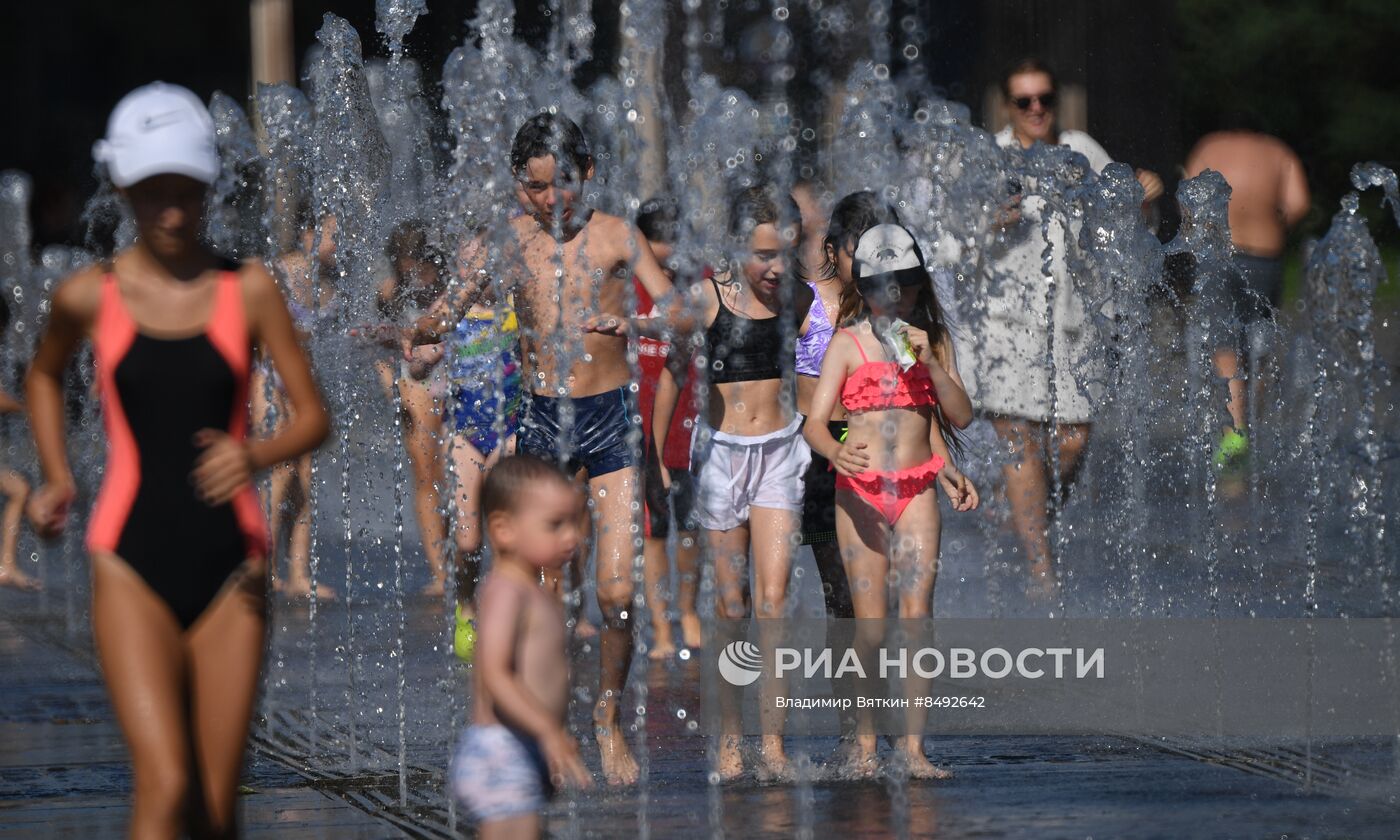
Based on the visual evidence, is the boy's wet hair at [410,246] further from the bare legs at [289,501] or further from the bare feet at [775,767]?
the bare feet at [775,767]

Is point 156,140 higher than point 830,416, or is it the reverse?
point 156,140

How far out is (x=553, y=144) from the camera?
6.16m

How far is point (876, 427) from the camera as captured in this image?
611 centimetres

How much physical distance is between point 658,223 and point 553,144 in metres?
1.73

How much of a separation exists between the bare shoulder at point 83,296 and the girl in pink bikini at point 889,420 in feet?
7.93

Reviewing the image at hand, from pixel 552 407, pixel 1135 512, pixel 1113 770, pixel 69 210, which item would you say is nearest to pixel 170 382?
pixel 552 407

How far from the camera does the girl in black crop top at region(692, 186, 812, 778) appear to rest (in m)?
6.18

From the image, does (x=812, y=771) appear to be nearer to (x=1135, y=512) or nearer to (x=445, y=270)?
(x=445, y=270)

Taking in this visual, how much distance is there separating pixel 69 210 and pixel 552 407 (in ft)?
42.7

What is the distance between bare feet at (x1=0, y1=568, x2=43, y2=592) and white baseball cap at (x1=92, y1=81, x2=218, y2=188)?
7.31 m

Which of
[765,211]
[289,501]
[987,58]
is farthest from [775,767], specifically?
[987,58]

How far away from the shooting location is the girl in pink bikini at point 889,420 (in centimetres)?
600

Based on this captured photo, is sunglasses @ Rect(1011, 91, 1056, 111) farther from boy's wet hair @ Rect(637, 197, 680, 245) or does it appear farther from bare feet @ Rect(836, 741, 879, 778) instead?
bare feet @ Rect(836, 741, 879, 778)

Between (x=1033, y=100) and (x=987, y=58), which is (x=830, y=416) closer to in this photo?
(x=1033, y=100)
